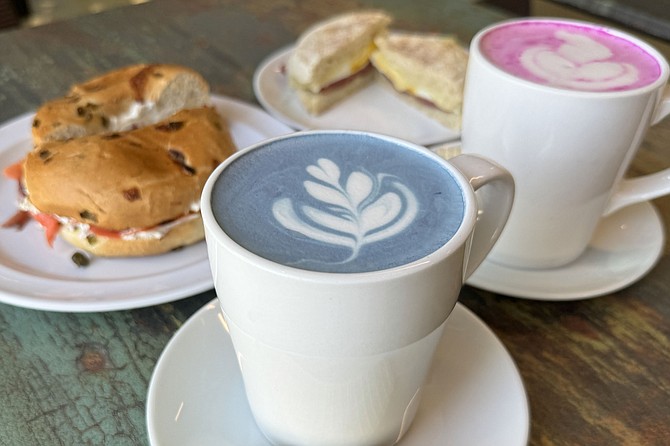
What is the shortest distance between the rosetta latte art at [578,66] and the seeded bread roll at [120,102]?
610 millimetres

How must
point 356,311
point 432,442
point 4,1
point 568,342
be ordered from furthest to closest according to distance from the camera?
point 4,1, point 568,342, point 432,442, point 356,311

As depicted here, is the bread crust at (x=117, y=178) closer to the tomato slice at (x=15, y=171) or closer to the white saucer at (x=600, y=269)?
the tomato slice at (x=15, y=171)

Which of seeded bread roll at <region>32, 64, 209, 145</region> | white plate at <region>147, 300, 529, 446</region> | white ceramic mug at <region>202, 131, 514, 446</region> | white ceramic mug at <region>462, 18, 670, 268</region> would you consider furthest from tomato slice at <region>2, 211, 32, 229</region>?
white ceramic mug at <region>462, 18, 670, 268</region>

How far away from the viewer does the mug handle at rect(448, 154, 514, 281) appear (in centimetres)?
53

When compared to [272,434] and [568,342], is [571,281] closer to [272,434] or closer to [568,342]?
[568,342]

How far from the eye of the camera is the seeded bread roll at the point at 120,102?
39.4 inches

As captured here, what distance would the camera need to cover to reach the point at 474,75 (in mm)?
746

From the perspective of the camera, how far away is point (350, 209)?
1.64 ft

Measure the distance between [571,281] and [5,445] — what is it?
0.64 m

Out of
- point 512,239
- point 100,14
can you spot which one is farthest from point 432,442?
point 100,14

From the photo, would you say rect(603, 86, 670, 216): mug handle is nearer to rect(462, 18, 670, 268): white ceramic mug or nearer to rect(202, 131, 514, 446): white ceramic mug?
rect(462, 18, 670, 268): white ceramic mug

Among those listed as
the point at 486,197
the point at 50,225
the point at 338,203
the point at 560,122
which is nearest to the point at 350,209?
the point at 338,203

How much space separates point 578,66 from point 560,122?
11 centimetres

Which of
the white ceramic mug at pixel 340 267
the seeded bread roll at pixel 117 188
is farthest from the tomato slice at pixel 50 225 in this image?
the white ceramic mug at pixel 340 267
